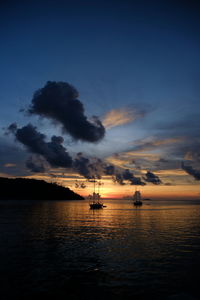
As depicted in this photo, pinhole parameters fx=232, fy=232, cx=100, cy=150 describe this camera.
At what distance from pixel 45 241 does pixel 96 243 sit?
9.90 m

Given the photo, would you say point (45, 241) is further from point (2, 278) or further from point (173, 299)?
point (173, 299)

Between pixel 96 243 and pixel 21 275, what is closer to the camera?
pixel 21 275

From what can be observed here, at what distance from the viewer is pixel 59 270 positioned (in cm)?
2670

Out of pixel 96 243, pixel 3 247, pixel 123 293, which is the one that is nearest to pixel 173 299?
pixel 123 293

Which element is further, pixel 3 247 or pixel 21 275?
pixel 3 247

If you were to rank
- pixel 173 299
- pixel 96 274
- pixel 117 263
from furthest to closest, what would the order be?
pixel 117 263, pixel 96 274, pixel 173 299

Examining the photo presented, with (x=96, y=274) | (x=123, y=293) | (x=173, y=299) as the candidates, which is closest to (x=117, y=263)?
(x=96, y=274)

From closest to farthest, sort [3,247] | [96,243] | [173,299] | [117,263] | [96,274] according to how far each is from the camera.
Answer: [173,299]
[96,274]
[117,263]
[3,247]
[96,243]

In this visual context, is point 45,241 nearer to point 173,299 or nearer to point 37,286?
point 37,286

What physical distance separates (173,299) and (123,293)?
14.0ft

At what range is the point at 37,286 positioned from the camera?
21.8 meters

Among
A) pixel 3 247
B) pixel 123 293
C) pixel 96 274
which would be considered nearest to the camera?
pixel 123 293

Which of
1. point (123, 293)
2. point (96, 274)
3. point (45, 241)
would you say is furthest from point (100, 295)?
point (45, 241)

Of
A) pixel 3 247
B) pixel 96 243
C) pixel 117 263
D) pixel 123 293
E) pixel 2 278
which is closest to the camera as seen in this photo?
pixel 123 293
